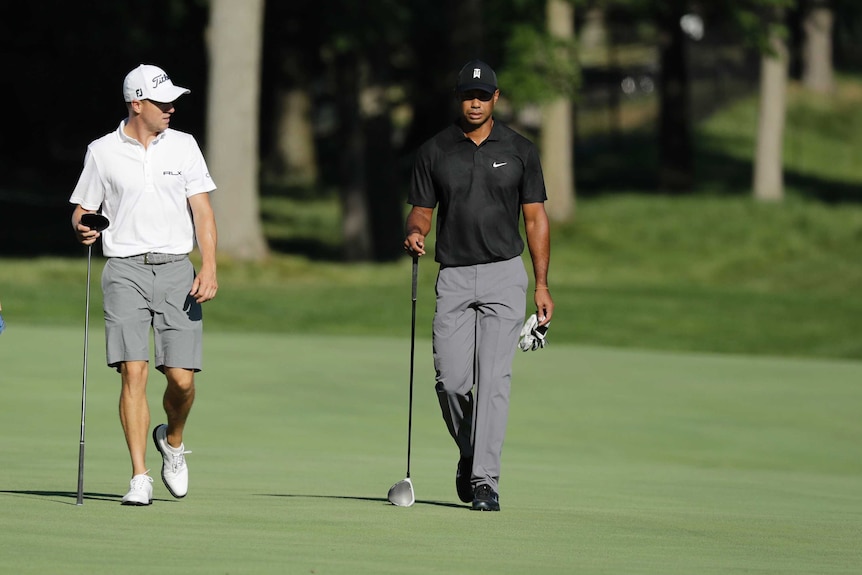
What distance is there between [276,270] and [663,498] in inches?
740

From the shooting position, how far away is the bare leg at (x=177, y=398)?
8.77 metres

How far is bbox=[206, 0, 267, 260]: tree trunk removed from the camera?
2780cm

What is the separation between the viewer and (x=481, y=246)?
891 cm

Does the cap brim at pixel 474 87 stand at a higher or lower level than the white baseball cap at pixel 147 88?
higher

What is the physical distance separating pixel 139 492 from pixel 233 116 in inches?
793

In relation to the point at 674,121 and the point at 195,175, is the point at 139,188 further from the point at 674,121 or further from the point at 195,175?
the point at 674,121

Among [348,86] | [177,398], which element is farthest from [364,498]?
[348,86]

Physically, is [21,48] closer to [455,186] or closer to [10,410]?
[10,410]

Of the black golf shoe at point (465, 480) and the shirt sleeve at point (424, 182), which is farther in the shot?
the black golf shoe at point (465, 480)

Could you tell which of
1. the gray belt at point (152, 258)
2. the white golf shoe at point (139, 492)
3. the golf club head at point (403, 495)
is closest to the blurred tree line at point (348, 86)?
the gray belt at point (152, 258)

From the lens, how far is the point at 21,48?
4147 cm

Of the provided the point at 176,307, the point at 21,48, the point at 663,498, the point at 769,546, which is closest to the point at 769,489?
the point at 663,498

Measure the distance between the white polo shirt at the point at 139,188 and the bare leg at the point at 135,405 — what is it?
549 millimetres

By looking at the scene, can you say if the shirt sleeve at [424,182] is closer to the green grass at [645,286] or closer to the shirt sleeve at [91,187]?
the shirt sleeve at [91,187]
